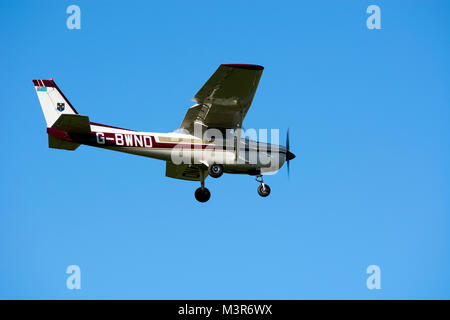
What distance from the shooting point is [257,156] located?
22500mm

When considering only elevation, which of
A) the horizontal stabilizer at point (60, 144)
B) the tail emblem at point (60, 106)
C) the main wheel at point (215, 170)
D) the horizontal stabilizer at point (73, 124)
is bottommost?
the main wheel at point (215, 170)

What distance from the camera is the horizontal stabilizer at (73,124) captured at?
2036 centimetres

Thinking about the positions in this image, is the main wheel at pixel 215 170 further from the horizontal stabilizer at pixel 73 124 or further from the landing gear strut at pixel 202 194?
the horizontal stabilizer at pixel 73 124

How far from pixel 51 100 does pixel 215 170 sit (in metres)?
5.79

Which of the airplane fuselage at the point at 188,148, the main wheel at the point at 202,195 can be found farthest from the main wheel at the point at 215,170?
the main wheel at the point at 202,195

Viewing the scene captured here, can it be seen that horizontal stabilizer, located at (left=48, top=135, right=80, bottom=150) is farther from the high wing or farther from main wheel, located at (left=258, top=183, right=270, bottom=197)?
main wheel, located at (left=258, top=183, right=270, bottom=197)

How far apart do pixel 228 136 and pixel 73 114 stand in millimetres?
5293

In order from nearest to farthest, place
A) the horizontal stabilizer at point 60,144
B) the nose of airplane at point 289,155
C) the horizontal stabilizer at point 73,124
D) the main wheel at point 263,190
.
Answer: the horizontal stabilizer at point 73,124 → the horizontal stabilizer at point 60,144 → the main wheel at point 263,190 → the nose of airplane at point 289,155

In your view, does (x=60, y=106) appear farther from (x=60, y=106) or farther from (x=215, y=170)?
(x=215, y=170)

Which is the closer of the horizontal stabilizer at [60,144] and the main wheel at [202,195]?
the horizontal stabilizer at [60,144]

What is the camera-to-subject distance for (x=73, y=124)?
20625mm
